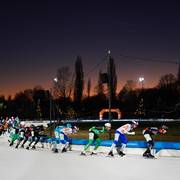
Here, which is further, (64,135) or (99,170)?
(64,135)

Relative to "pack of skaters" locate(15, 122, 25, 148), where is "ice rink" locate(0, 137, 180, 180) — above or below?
below

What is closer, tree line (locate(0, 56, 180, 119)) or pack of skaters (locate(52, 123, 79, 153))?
pack of skaters (locate(52, 123, 79, 153))

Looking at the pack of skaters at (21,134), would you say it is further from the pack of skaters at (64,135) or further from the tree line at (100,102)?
the tree line at (100,102)

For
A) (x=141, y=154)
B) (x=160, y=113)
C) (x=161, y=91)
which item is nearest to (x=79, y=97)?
(x=161, y=91)

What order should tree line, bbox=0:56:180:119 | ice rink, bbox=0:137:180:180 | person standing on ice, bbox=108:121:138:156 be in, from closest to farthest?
ice rink, bbox=0:137:180:180, person standing on ice, bbox=108:121:138:156, tree line, bbox=0:56:180:119

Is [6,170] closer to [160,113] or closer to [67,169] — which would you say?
[67,169]

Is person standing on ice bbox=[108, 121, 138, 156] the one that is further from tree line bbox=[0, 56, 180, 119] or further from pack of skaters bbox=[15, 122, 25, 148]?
tree line bbox=[0, 56, 180, 119]

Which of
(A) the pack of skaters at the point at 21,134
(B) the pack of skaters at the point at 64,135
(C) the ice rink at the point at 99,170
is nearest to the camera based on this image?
(C) the ice rink at the point at 99,170

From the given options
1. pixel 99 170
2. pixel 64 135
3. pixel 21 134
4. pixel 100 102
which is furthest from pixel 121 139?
pixel 100 102

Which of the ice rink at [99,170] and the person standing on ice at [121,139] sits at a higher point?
the person standing on ice at [121,139]

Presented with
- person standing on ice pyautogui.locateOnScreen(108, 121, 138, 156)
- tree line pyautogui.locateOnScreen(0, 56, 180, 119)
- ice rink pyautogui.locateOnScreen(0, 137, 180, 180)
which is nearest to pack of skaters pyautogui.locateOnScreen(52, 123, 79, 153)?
person standing on ice pyautogui.locateOnScreen(108, 121, 138, 156)

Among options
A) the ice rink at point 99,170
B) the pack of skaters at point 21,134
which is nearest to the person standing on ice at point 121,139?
the ice rink at point 99,170

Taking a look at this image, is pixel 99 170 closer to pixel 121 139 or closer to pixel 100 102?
pixel 121 139

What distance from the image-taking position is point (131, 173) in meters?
11.4
